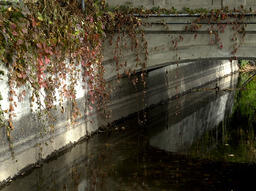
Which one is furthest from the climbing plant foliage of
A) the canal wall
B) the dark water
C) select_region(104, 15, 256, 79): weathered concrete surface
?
the dark water

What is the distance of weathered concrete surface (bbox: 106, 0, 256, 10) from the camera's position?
7481 millimetres

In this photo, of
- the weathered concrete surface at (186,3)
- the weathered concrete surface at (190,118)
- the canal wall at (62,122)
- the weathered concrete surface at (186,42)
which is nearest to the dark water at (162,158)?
the weathered concrete surface at (190,118)

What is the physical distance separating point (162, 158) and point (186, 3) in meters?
3.02

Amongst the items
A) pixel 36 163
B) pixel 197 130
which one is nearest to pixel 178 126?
pixel 197 130

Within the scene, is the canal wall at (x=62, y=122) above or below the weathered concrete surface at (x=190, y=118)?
above

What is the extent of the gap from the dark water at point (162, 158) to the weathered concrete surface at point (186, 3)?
9.05ft

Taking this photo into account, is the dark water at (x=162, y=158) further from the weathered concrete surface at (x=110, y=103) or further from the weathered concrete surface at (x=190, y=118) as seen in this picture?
the weathered concrete surface at (x=110, y=103)

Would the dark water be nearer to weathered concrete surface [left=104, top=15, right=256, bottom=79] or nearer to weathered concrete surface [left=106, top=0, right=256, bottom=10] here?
weathered concrete surface [left=104, top=15, right=256, bottom=79]

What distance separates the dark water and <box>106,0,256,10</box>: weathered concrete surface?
9.05 ft

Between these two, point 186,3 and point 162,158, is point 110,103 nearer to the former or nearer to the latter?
point 162,158

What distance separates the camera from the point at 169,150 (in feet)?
25.4

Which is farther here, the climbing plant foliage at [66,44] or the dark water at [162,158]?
the dark water at [162,158]

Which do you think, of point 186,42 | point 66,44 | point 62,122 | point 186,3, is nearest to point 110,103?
point 62,122

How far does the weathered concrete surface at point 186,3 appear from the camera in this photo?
295 inches
